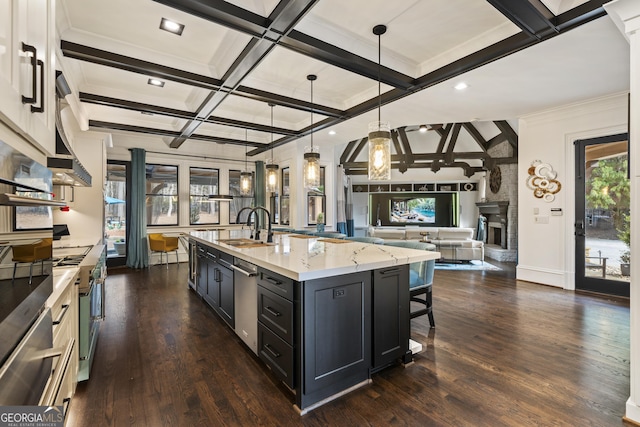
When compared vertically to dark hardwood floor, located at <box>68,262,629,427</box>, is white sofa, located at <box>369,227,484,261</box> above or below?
above

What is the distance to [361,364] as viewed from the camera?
2.10 metres

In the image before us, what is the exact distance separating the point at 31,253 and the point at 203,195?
7.30 m

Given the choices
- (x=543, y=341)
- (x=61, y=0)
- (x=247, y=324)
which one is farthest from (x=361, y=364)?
(x=61, y=0)

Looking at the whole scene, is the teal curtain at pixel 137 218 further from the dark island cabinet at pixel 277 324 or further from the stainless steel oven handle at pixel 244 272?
the dark island cabinet at pixel 277 324

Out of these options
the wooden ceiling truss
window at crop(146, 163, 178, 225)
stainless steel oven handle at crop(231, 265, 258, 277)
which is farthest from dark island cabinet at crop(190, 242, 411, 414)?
the wooden ceiling truss

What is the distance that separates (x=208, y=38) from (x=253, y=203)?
578 centimetres

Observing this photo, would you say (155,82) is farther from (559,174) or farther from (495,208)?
(495,208)

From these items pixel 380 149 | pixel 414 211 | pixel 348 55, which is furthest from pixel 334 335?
pixel 414 211

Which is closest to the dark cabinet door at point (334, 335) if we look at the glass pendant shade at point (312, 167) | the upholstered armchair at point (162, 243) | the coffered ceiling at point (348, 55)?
the glass pendant shade at point (312, 167)

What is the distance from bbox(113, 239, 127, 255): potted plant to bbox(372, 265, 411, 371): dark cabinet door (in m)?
6.65

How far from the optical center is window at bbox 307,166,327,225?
7453 millimetres

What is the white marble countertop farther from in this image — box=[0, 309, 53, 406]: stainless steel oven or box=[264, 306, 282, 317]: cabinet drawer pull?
box=[0, 309, 53, 406]: stainless steel oven

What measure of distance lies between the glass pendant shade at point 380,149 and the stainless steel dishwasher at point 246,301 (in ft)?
4.57

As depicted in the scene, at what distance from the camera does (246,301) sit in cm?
259
